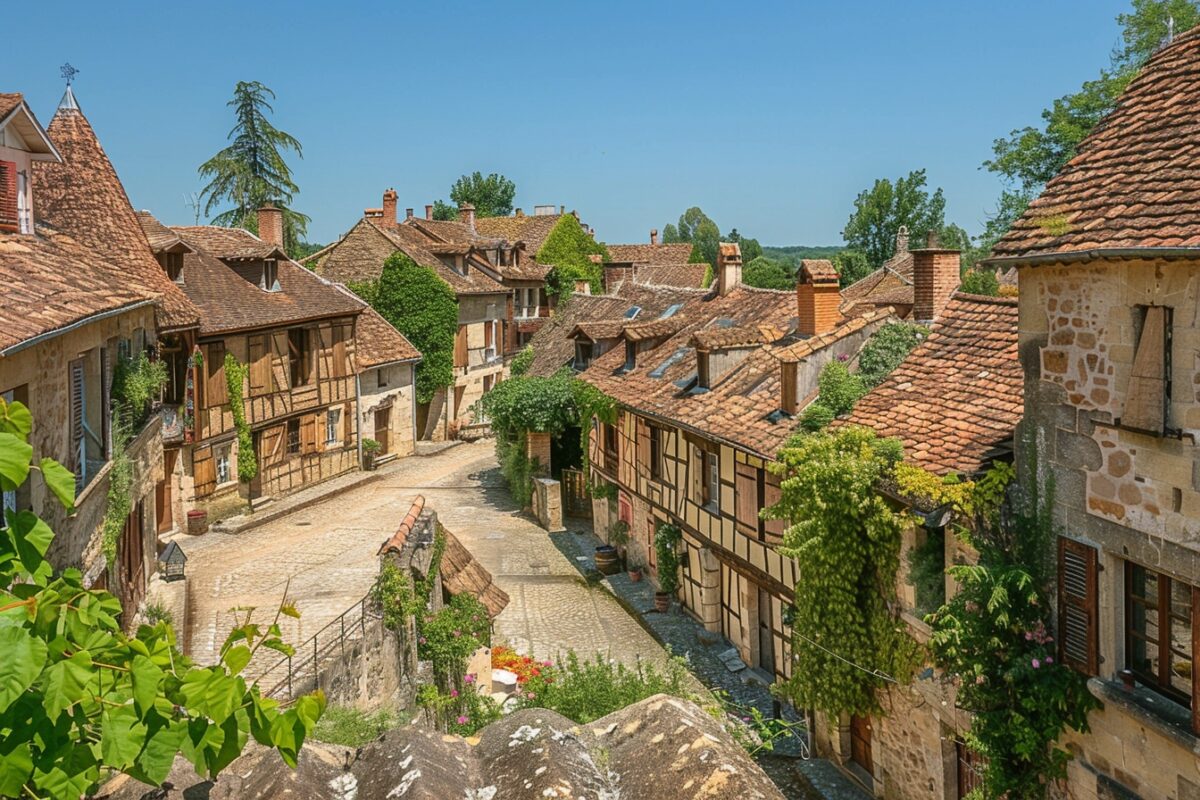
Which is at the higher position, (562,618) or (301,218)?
(301,218)

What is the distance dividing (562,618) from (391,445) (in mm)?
16353

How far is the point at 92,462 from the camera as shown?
13.7 meters

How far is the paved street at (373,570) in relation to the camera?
19.2m

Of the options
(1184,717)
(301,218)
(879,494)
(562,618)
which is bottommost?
(562,618)

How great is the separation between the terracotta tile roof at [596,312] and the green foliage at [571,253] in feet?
28.6

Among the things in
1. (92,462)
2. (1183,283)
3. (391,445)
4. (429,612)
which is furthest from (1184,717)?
(391,445)

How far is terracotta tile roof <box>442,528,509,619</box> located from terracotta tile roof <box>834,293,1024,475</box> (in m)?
7.36

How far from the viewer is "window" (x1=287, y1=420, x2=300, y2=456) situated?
3016 centimetres

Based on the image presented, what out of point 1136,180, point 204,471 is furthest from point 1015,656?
point 204,471

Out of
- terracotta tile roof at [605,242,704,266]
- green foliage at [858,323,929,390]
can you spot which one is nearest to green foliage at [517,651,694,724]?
green foliage at [858,323,929,390]

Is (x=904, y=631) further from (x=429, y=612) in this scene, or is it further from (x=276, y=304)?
(x=276, y=304)

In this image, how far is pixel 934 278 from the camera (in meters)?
19.2

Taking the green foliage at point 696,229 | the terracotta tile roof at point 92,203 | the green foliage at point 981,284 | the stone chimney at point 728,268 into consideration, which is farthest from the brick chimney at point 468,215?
the green foliage at point 696,229

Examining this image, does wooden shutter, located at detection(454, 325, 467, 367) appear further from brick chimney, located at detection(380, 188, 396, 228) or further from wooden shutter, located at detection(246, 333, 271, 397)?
wooden shutter, located at detection(246, 333, 271, 397)
